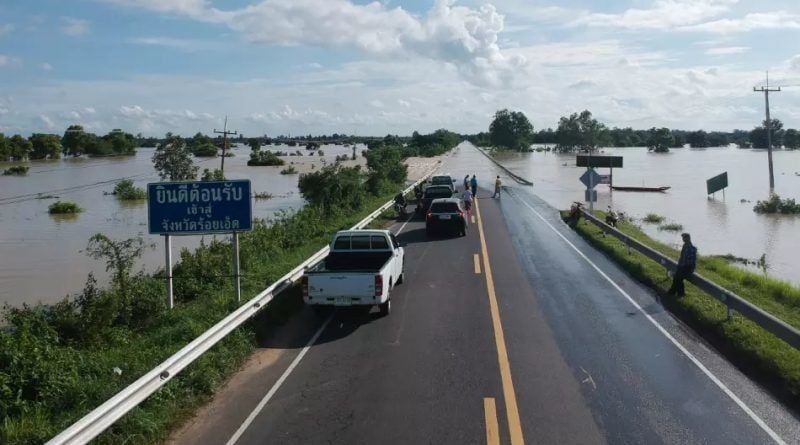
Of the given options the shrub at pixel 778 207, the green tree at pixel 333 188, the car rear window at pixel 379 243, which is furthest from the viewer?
the shrub at pixel 778 207

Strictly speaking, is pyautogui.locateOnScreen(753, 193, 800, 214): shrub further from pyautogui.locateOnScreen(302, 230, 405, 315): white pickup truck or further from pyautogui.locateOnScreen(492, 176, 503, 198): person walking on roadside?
pyautogui.locateOnScreen(302, 230, 405, 315): white pickup truck

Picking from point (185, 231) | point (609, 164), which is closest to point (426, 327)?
point (185, 231)

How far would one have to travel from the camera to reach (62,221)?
4281 centimetres

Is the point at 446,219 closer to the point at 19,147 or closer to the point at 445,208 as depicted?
the point at 445,208

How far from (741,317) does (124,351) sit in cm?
1128

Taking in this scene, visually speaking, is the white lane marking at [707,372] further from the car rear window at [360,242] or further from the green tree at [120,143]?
the green tree at [120,143]

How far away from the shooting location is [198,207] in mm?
13266

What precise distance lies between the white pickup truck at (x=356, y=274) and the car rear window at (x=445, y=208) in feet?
31.6

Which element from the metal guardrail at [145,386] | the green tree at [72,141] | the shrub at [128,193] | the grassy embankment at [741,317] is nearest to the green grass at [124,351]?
the metal guardrail at [145,386]

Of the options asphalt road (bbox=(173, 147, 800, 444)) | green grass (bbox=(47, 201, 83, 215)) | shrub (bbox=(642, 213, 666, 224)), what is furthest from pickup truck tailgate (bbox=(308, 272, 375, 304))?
green grass (bbox=(47, 201, 83, 215))

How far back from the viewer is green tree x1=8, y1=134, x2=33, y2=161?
4737 inches

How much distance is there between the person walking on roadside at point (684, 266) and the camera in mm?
14062

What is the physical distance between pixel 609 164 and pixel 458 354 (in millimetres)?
45396

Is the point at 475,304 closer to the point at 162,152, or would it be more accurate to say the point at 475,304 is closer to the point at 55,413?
the point at 55,413
